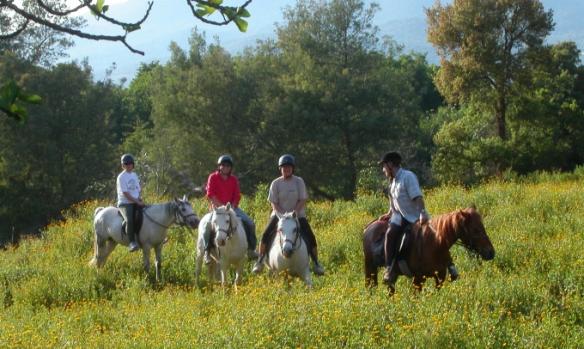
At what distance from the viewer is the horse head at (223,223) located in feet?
41.3

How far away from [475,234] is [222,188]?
5369 mm

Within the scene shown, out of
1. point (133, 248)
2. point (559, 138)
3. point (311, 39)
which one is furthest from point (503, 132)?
point (133, 248)

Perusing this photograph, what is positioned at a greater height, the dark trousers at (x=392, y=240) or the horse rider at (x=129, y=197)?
the horse rider at (x=129, y=197)

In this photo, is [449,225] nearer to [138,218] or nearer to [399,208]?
[399,208]

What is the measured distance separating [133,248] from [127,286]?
61.1 inches

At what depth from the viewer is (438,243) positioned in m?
9.93

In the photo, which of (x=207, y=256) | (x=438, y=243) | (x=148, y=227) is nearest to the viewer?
(x=438, y=243)

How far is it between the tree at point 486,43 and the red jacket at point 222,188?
77.3 feet

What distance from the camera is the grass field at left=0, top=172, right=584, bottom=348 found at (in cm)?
816

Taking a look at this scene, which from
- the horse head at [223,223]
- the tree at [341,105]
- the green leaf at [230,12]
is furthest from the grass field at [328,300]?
the tree at [341,105]

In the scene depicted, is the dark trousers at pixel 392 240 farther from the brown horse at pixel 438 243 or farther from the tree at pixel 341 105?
the tree at pixel 341 105

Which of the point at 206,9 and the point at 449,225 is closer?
the point at 206,9

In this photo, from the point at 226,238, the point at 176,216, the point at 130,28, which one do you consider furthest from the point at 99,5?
the point at 176,216

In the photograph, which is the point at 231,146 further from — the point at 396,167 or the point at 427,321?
the point at 427,321
